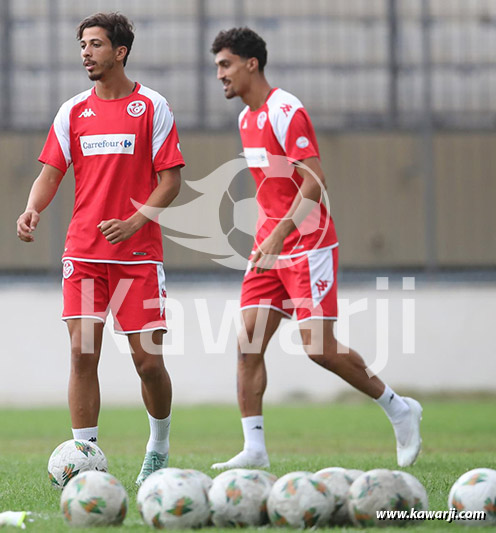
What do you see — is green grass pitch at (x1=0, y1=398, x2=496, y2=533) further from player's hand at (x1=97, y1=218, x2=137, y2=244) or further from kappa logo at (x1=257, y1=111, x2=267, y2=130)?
kappa logo at (x1=257, y1=111, x2=267, y2=130)

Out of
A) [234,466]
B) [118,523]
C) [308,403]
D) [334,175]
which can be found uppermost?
[334,175]

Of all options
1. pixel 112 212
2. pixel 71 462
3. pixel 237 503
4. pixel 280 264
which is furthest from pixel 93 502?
pixel 280 264

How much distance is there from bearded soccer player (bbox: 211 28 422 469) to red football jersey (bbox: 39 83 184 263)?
1.03 m

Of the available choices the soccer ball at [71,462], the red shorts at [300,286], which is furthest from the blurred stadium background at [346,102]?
the soccer ball at [71,462]

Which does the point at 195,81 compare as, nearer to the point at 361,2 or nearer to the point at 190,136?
the point at 190,136

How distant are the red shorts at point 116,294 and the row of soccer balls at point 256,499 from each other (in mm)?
1970

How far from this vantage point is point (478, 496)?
15.6ft

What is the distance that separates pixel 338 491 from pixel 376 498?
0.18 m

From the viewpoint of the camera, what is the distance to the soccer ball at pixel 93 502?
15.3 feet

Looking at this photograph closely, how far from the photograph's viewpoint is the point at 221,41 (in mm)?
7812

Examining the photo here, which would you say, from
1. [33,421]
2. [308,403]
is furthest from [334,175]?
[33,421]

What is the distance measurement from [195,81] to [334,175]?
8.92ft

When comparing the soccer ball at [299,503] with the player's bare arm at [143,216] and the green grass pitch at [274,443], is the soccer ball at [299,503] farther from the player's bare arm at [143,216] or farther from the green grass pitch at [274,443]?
the player's bare arm at [143,216]

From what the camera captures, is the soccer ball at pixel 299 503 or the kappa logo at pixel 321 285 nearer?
the soccer ball at pixel 299 503
